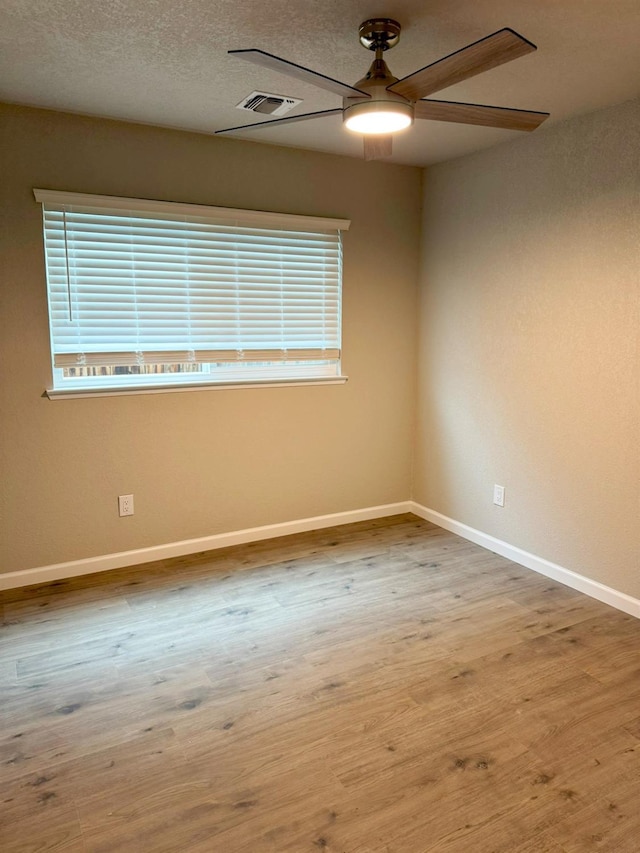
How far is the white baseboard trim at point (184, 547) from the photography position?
317 cm

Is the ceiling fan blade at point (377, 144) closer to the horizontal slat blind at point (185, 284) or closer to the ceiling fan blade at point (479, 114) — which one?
the ceiling fan blade at point (479, 114)

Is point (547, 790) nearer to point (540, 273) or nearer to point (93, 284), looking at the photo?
point (540, 273)

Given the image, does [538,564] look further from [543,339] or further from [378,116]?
[378,116]

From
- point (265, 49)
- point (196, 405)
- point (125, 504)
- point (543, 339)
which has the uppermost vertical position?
point (265, 49)

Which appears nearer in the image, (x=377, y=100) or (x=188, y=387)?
(x=377, y=100)

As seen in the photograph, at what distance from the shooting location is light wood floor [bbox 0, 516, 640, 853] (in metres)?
1.69

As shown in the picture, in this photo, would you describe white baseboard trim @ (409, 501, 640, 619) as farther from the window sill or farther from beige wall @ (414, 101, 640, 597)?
the window sill

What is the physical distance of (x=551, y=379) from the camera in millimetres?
3193

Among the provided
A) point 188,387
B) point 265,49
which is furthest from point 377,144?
point 188,387

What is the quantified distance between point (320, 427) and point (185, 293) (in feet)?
4.02

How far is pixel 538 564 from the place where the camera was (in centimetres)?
335

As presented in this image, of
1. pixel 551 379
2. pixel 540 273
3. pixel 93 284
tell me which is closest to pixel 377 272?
pixel 540 273

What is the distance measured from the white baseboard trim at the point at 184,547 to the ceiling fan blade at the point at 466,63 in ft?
8.77

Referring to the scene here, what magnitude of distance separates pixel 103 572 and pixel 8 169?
2.15 m
